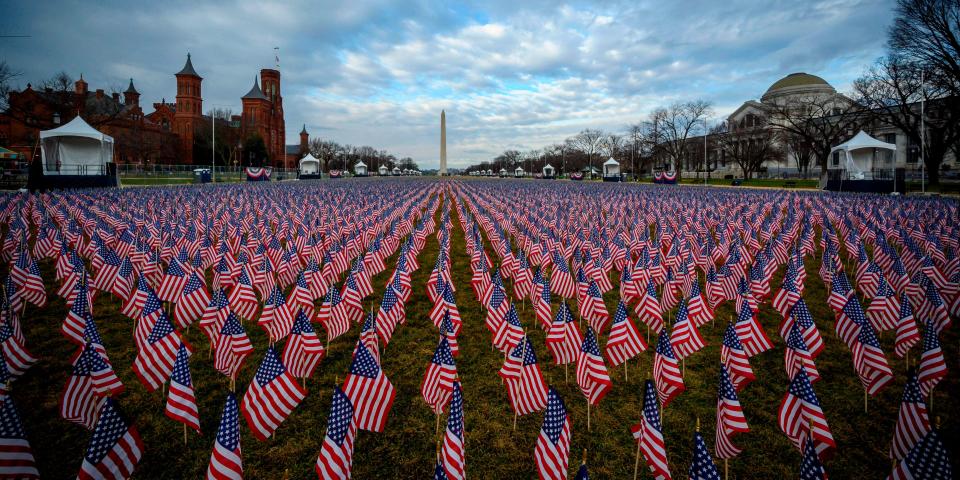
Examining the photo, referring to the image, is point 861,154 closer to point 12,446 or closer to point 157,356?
point 157,356

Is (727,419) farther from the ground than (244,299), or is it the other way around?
(244,299)

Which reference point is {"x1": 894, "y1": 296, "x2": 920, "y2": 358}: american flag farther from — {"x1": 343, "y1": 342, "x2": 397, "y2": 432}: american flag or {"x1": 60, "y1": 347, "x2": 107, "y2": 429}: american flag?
{"x1": 60, "y1": 347, "x2": 107, "y2": 429}: american flag

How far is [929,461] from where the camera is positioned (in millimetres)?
2861

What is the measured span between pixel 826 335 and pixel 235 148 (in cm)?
9812

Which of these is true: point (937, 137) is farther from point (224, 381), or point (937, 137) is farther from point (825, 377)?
point (224, 381)

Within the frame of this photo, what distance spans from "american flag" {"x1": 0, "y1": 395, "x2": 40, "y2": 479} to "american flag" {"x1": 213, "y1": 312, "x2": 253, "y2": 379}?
2332mm

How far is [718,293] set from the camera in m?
8.76

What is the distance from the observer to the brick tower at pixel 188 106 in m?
103

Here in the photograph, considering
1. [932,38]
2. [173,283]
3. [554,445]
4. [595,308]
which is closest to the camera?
[554,445]

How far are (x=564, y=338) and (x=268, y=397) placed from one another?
351 cm

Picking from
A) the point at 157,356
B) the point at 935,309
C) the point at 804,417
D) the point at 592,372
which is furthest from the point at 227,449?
the point at 935,309

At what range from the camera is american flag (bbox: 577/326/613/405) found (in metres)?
4.95

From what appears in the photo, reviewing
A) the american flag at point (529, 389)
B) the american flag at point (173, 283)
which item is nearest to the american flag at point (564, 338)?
the american flag at point (529, 389)

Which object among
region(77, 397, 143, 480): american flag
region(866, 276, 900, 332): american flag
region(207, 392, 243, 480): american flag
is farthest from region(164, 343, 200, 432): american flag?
region(866, 276, 900, 332): american flag
